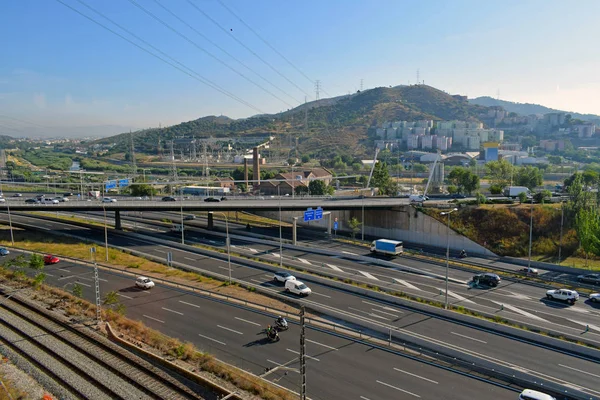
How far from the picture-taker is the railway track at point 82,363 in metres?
18.8

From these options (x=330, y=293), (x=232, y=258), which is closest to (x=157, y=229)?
(x=232, y=258)

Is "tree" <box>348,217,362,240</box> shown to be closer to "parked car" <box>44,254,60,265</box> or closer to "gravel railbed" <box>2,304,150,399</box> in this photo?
"parked car" <box>44,254,60,265</box>

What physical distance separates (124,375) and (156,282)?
15590 millimetres

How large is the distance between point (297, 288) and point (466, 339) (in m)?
12.9

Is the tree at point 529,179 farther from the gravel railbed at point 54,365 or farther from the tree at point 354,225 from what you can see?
the gravel railbed at point 54,365

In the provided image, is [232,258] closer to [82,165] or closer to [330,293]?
[330,293]

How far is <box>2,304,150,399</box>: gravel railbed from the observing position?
61.9 ft

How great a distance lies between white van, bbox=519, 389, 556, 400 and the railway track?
1337 cm

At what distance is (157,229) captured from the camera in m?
62.1

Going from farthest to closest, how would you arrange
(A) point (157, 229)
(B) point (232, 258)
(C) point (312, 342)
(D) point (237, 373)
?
(A) point (157, 229) < (B) point (232, 258) < (C) point (312, 342) < (D) point (237, 373)

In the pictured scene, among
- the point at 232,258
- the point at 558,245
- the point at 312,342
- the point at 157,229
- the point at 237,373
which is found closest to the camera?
the point at 237,373

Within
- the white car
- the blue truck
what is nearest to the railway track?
the white car

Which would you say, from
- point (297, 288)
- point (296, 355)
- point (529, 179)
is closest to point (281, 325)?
point (296, 355)

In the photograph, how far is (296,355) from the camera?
73.8 feet
